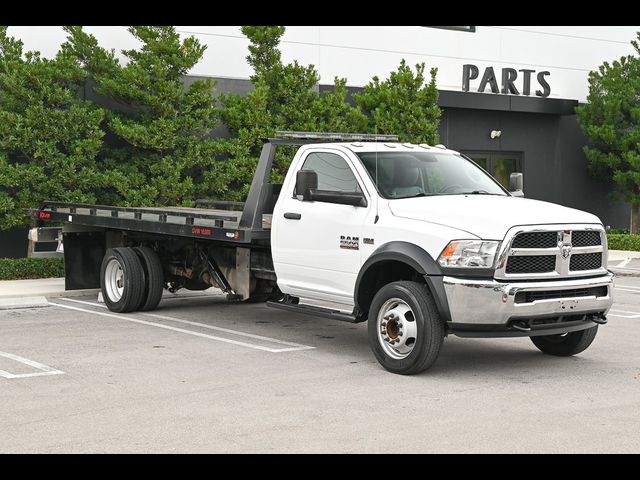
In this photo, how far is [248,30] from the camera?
19.8 metres

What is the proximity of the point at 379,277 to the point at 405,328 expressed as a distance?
83 centimetres

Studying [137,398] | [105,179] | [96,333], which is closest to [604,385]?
[137,398]

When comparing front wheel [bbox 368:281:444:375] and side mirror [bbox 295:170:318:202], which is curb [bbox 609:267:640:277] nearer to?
side mirror [bbox 295:170:318:202]

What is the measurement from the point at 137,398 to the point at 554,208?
4277 millimetres

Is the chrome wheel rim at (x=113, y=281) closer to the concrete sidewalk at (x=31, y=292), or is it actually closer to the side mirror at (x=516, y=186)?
the concrete sidewalk at (x=31, y=292)

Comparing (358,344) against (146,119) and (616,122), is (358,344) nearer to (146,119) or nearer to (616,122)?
(146,119)

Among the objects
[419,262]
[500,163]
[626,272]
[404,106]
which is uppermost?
[404,106]

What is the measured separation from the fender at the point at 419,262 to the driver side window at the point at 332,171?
911 mm

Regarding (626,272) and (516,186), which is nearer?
(516,186)

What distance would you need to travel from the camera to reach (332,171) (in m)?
10.4

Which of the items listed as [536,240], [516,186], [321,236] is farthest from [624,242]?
[536,240]

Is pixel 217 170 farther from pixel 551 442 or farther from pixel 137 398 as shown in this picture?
pixel 551 442

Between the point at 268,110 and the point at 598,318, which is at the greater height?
the point at 268,110

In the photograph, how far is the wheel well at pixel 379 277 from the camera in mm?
9461
